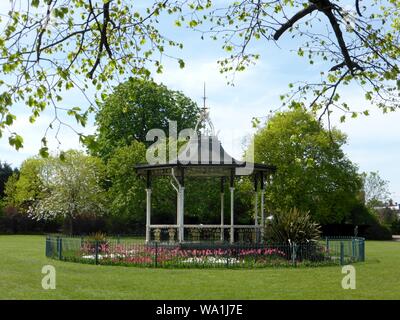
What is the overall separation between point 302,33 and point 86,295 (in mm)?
7980

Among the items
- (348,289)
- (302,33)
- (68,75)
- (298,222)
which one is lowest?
(348,289)

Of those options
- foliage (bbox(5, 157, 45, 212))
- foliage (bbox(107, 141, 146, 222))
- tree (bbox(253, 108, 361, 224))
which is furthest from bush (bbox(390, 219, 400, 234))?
foliage (bbox(5, 157, 45, 212))

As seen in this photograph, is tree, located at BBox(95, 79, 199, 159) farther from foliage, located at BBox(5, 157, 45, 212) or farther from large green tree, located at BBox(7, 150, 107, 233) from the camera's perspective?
foliage, located at BBox(5, 157, 45, 212)

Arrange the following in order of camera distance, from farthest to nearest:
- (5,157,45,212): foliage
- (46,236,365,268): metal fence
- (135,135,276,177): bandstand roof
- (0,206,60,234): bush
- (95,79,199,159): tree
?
(0,206,60,234): bush
(5,157,45,212): foliage
(95,79,199,159): tree
(135,135,276,177): bandstand roof
(46,236,365,268): metal fence

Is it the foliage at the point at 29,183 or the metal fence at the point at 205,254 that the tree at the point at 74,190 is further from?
the metal fence at the point at 205,254

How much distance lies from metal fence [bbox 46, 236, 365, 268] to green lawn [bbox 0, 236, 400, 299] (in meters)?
1.14

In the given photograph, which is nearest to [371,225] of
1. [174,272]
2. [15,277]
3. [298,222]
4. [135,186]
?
[135,186]

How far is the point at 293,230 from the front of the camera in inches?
974

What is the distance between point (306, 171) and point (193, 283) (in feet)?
119

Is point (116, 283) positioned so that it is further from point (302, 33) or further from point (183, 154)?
point (183, 154)

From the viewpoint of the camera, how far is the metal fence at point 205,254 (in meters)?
22.4

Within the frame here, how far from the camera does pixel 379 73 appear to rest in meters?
11.9

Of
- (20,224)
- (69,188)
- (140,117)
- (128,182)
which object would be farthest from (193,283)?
(20,224)

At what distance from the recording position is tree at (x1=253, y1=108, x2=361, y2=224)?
51.6m
